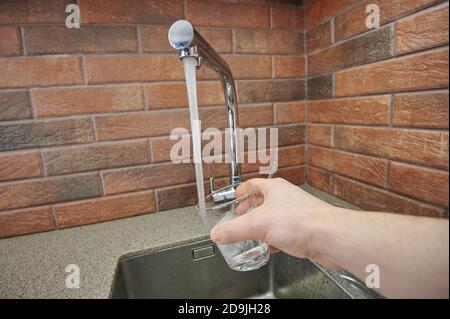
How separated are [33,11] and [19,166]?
0.41 meters

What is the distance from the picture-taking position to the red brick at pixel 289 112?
90cm

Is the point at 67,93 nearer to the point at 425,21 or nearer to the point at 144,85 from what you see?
the point at 144,85

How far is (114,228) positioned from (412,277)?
27.7 inches

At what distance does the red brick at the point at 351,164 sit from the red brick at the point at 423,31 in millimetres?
280

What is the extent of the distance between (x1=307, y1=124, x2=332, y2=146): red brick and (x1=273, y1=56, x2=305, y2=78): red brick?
0.20m

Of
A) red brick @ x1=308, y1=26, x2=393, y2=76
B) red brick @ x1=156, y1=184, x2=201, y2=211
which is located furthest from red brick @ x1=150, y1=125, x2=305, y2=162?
red brick @ x1=308, y1=26, x2=393, y2=76

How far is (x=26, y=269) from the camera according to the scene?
1.85ft

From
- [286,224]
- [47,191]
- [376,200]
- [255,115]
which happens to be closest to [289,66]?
[255,115]

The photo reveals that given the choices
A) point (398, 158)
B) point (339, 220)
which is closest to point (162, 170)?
point (339, 220)

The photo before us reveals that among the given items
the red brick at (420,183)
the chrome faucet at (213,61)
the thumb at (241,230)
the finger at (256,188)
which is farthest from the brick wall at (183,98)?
the thumb at (241,230)

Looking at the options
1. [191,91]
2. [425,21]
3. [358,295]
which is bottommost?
[358,295]

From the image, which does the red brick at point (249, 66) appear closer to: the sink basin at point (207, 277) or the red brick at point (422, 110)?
the red brick at point (422, 110)

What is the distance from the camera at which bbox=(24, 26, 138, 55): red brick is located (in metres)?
0.67

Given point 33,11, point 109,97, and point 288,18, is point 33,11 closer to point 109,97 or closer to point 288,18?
point 109,97
